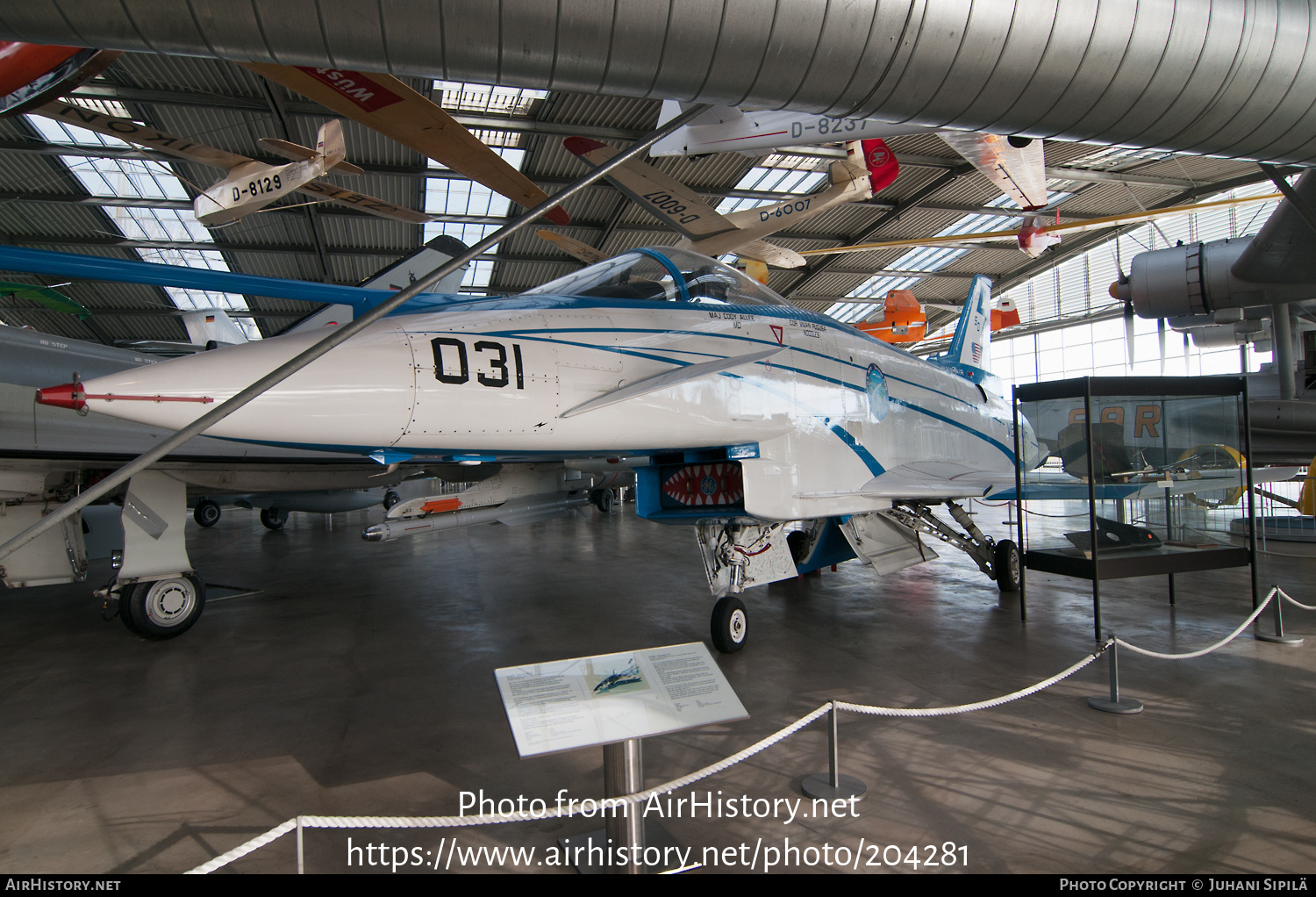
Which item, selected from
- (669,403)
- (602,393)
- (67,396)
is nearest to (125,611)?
(67,396)

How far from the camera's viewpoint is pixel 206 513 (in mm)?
18484

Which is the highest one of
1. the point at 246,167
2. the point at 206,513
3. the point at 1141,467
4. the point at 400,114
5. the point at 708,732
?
the point at 246,167

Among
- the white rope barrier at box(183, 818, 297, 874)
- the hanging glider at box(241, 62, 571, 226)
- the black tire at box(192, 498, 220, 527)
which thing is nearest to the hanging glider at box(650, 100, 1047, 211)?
the hanging glider at box(241, 62, 571, 226)

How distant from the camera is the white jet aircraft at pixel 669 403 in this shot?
3154 millimetres

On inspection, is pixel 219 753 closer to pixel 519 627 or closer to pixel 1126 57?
pixel 519 627

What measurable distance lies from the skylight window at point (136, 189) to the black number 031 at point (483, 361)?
49.9 ft

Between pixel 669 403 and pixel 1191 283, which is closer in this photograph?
pixel 669 403

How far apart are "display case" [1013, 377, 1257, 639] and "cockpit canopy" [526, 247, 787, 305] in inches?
115

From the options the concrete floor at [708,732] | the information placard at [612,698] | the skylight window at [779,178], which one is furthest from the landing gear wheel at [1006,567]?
the skylight window at [779,178]

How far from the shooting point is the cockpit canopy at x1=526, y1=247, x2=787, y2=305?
15.7 ft

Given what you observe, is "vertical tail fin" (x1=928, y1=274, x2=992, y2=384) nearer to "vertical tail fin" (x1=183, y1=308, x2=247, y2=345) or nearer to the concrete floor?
the concrete floor

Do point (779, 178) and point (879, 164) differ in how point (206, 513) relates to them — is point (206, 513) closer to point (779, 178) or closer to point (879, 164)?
point (779, 178)

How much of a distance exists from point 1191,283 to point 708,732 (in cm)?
1271

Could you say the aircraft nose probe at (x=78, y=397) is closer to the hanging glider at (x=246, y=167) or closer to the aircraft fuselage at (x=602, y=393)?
the aircraft fuselage at (x=602, y=393)
